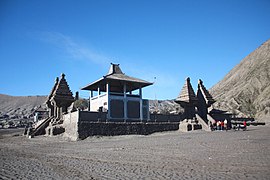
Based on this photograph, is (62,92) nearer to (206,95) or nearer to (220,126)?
(206,95)

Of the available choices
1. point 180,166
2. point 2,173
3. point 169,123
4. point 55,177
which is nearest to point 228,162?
point 180,166

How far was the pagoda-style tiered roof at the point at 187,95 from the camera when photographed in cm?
3106

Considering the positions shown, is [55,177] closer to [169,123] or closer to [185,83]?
[169,123]

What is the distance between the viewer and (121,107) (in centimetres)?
2888

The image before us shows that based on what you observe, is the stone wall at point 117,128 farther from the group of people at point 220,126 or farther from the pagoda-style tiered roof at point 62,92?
the pagoda-style tiered roof at point 62,92

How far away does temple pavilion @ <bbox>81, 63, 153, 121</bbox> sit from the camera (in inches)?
1113

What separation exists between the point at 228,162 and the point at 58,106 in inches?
1045

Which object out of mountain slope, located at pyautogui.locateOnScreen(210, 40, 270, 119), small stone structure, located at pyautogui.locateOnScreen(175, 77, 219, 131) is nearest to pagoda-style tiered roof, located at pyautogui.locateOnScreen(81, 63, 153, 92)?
small stone structure, located at pyautogui.locateOnScreen(175, 77, 219, 131)

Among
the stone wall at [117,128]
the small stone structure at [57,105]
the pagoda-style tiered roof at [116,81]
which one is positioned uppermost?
the pagoda-style tiered roof at [116,81]

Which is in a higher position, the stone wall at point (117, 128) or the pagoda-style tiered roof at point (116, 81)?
the pagoda-style tiered roof at point (116, 81)

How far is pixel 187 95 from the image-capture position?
103 feet

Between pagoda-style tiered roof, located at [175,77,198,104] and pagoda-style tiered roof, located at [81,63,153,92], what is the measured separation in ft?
15.6

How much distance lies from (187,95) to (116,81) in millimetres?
9208

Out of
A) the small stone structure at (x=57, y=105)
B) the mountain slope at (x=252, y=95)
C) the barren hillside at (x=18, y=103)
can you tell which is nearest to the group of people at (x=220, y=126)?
the small stone structure at (x=57, y=105)
